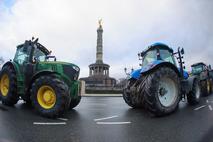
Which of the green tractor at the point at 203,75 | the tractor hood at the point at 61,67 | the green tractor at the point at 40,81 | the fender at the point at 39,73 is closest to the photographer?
the green tractor at the point at 40,81

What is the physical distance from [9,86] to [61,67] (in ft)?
6.57

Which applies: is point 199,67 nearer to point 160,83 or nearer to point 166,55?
point 166,55

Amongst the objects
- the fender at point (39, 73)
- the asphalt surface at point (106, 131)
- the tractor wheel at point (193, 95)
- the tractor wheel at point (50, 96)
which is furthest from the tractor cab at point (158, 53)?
the fender at point (39, 73)

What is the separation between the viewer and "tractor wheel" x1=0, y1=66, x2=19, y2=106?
599cm

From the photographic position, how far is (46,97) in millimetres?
5141

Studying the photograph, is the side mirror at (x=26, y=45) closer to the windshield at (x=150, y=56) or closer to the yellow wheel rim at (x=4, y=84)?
the yellow wheel rim at (x=4, y=84)

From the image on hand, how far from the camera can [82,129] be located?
381 cm

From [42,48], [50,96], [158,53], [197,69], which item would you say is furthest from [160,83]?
[197,69]

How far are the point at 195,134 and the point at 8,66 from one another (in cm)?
629

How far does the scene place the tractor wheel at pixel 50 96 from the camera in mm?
4738

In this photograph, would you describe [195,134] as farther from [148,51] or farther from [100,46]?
[100,46]

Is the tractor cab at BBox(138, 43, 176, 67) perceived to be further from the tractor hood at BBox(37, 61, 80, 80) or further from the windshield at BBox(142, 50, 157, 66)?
the tractor hood at BBox(37, 61, 80, 80)

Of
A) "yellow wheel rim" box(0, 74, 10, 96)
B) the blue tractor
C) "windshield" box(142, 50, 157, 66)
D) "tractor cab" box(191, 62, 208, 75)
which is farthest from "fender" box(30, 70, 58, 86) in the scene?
"tractor cab" box(191, 62, 208, 75)

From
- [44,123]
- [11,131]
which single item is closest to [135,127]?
[44,123]
